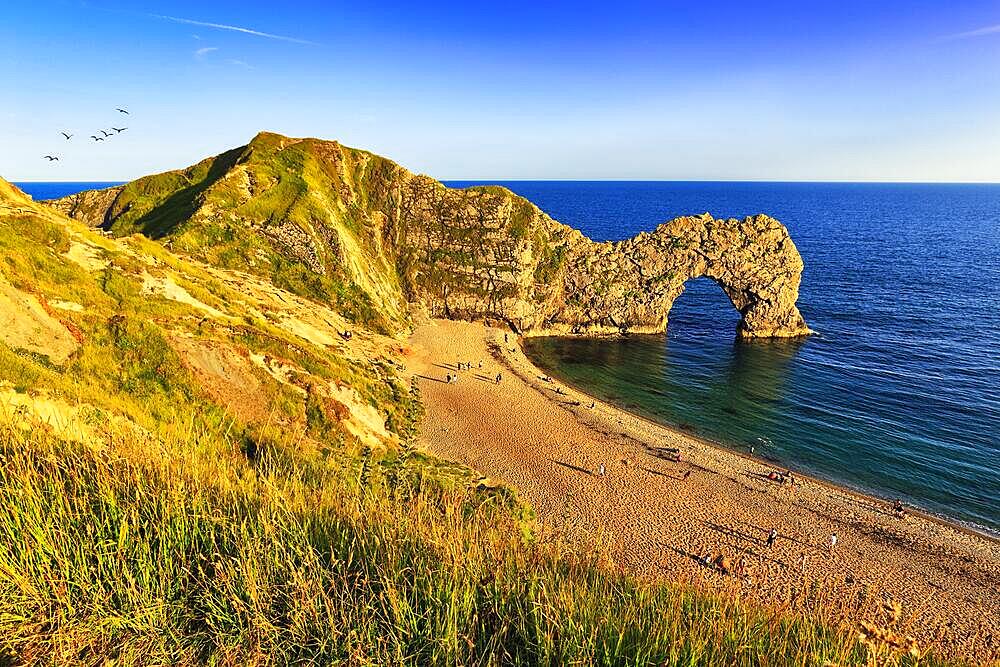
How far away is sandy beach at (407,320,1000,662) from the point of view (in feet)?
83.9

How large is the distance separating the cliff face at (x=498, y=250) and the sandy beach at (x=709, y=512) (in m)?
26.6

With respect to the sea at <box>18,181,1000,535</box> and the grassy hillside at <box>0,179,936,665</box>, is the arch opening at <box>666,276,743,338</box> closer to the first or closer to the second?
the sea at <box>18,181,1000,535</box>

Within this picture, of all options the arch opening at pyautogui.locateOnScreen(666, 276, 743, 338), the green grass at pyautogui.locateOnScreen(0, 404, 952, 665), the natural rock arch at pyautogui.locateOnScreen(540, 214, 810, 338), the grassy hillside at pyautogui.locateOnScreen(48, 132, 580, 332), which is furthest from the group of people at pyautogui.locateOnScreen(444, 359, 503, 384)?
the green grass at pyautogui.locateOnScreen(0, 404, 952, 665)

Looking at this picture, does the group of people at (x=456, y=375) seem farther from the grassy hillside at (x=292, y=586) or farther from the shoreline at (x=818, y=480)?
the grassy hillside at (x=292, y=586)

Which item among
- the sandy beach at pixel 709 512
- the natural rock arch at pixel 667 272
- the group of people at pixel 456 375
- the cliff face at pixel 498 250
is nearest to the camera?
the sandy beach at pixel 709 512

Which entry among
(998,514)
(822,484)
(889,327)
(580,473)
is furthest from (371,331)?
(889,327)

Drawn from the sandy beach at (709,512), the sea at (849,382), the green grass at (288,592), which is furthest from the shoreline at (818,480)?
the green grass at (288,592)

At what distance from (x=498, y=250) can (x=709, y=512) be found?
50317mm

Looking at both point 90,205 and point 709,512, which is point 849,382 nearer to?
point 709,512

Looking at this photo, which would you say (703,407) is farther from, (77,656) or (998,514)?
(77,656)

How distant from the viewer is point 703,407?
161 ft

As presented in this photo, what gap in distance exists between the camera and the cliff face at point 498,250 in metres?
69.0

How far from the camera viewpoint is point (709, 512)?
1251 inches

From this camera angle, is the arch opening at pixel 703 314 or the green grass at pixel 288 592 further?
the arch opening at pixel 703 314
